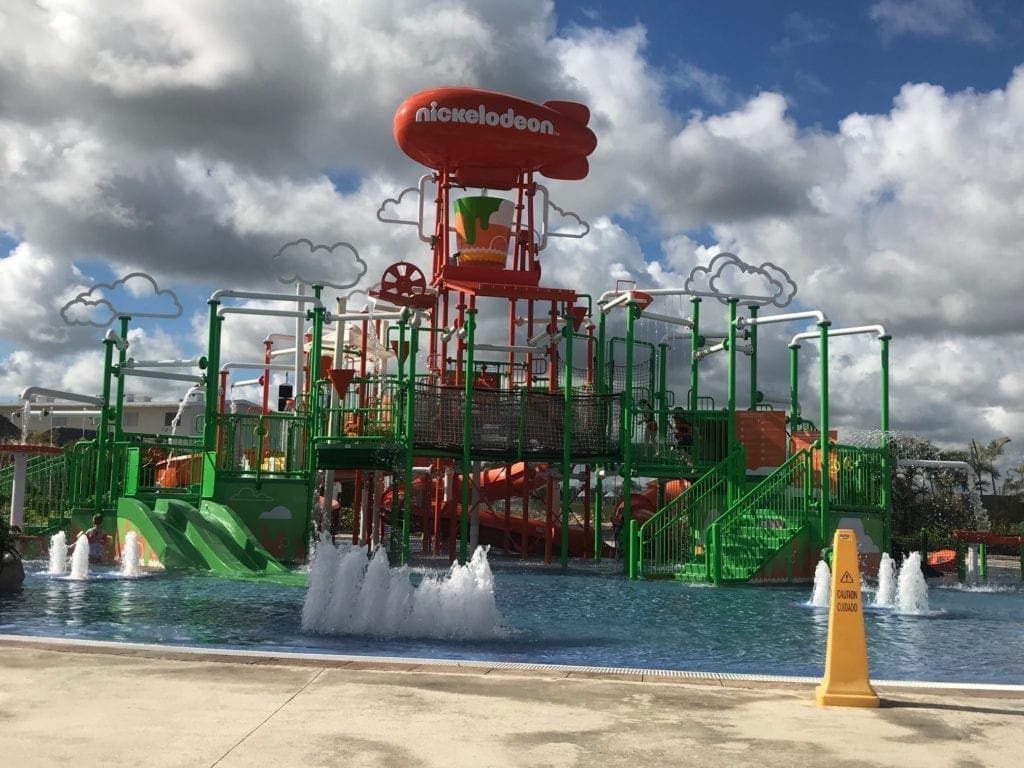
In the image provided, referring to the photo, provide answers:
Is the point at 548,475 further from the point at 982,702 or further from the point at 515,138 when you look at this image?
the point at 982,702

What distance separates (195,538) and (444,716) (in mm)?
13145

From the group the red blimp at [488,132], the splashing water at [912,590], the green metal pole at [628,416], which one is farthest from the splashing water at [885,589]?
the red blimp at [488,132]

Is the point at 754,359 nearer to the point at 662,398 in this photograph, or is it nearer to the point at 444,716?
the point at 662,398

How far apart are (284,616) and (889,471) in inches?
492

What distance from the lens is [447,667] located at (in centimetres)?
753

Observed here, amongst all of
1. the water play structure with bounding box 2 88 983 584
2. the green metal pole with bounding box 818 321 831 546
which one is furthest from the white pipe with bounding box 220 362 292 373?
the green metal pole with bounding box 818 321 831 546

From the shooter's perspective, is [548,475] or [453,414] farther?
[548,475]

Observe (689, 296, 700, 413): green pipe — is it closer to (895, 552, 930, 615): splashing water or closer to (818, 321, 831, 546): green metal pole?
(818, 321, 831, 546): green metal pole

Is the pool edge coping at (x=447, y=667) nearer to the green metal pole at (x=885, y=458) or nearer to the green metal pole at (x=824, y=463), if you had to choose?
the green metal pole at (x=824, y=463)

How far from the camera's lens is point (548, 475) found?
26016 mm

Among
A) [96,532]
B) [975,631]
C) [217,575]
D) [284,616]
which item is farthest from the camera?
[96,532]

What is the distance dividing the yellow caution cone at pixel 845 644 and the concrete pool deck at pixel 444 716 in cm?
14

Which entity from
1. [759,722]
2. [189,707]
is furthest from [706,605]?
[189,707]

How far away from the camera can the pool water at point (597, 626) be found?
967cm
